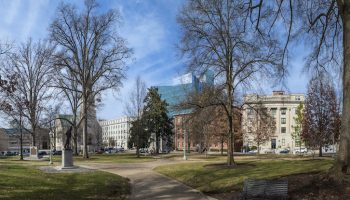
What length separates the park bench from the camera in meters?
11.8

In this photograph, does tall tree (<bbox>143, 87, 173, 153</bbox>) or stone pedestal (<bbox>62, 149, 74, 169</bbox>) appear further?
tall tree (<bbox>143, 87, 173, 153</bbox>)

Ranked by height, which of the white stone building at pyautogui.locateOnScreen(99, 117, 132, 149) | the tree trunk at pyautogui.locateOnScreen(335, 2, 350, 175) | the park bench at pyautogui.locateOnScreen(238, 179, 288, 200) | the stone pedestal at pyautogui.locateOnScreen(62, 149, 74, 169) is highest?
the tree trunk at pyautogui.locateOnScreen(335, 2, 350, 175)

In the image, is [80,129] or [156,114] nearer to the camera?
[156,114]

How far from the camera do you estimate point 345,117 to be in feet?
44.0

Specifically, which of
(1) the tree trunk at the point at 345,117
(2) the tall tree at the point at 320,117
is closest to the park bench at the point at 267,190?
(1) the tree trunk at the point at 345,117

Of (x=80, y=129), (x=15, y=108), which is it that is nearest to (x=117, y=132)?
(x=80, y=129)

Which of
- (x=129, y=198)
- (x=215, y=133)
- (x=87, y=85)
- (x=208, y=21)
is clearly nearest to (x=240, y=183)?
(x=129, y=198)

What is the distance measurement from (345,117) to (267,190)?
3.69 meters

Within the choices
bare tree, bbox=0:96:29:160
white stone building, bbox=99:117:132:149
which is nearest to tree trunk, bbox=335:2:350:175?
bare tree, bbox=0:96:29:160

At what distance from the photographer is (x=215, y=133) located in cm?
6088

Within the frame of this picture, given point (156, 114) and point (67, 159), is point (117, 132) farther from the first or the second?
point (67, 159)

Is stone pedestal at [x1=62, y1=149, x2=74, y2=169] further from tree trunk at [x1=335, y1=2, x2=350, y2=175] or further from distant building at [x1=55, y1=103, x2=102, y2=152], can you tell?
tree trunk at [x1=335, y1=2, x2=350, y2=175]

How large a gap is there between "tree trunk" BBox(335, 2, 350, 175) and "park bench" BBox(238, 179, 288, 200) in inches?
80.8

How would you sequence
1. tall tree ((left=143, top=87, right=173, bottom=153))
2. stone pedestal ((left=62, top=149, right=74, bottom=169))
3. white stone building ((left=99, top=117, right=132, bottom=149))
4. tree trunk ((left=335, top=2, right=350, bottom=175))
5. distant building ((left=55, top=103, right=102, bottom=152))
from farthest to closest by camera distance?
white stone building ((left=99, top=117, right=132, bottom=149)) → tall tree ((left=143, top=87, right=173, bottom=153)) → distant building ((left=55, top=103, right=102, bottom=152)) → stone pedestal ((left=62, top=149, right=74, bottom=169)) → tree trunk ((left=335, top=2, right=350, bottom=175))
